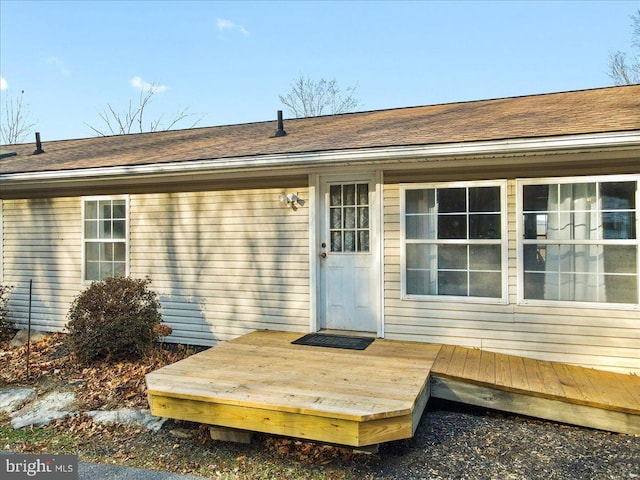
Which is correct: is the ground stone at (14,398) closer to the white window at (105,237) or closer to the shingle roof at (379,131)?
the white window at (105,237)

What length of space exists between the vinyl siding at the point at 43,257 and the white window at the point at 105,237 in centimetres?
13

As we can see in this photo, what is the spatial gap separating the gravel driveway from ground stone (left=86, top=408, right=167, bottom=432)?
5.85 feet

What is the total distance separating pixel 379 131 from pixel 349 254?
161 centimetres

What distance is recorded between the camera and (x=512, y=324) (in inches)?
172

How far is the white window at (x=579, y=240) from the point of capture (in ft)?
13.1

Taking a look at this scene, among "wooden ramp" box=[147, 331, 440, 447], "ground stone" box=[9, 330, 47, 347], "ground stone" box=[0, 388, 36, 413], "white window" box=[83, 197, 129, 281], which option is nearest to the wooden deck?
"wooden ramp" box=[147, 331, 440, 447]

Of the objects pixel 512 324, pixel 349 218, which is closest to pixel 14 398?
pixel 349 218

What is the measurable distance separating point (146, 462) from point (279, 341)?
2012mm

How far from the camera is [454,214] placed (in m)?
4.56

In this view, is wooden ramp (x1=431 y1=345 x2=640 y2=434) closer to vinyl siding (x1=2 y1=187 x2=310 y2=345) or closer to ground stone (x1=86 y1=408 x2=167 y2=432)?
vinyl siding (x1=2 y1=187 x2=310 y2=345)

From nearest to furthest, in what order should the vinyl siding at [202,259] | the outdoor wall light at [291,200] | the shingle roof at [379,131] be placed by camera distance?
1. the shingle roof at [379,131]
2. the outdoor wall light at [291,200]
3. the vinyl siding at [202,259]

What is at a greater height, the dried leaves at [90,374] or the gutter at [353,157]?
the gutter at [353,157]

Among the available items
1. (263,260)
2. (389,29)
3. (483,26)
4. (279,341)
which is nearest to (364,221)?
(263,260)

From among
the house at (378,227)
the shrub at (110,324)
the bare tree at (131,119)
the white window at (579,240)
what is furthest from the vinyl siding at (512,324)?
the bare tree at (131,119)
